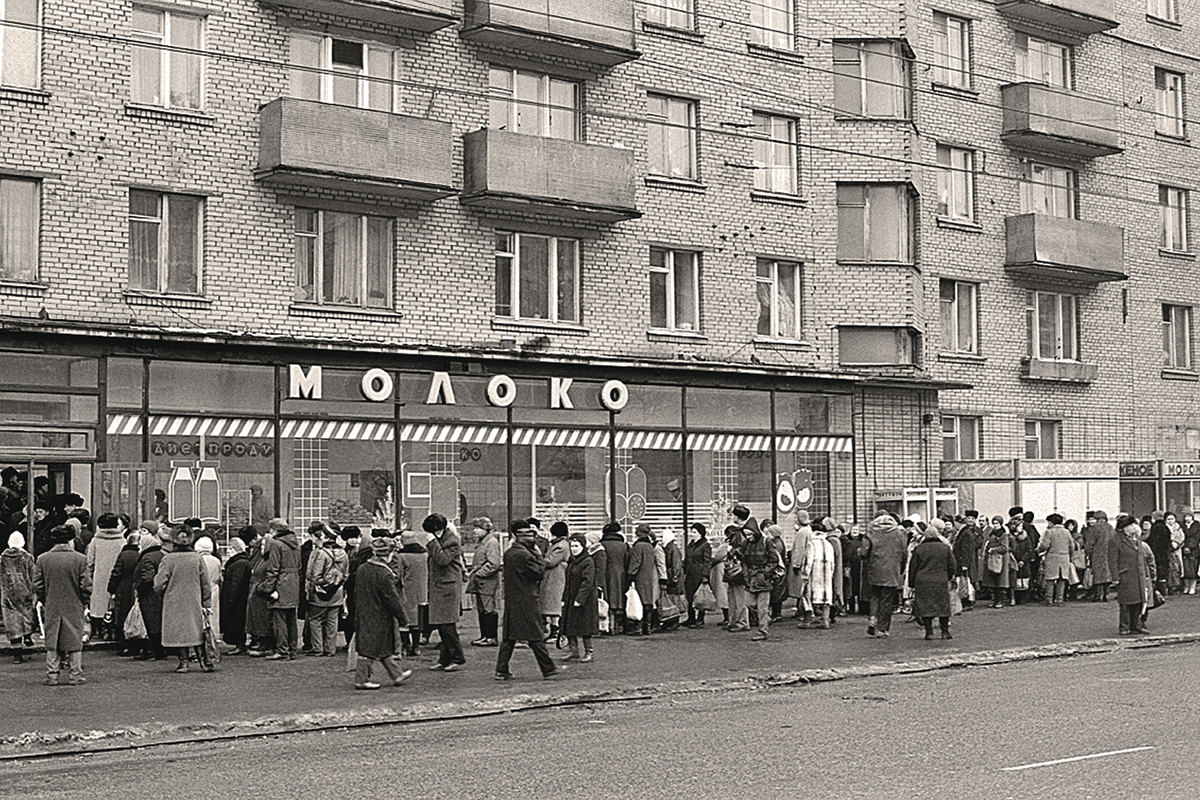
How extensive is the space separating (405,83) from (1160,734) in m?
18.3

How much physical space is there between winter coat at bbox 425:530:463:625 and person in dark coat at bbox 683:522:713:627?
5.67 meters

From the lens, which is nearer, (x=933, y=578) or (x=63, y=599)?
(x=63, y=599)

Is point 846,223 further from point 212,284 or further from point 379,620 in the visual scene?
point 379,620

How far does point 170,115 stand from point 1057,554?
17.7m

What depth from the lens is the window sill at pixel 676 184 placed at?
29.7 m

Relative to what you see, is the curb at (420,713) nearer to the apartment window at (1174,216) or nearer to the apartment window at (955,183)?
the apartment window at (955,183)

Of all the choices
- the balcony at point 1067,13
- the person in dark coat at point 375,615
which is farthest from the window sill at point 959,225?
the person in dark coat at point 375,615

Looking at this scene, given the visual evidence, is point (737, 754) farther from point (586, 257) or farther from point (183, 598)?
point (586, 257)

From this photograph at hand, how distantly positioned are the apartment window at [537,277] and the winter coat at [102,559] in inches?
367

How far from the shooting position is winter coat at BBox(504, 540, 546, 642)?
1705 centimetres

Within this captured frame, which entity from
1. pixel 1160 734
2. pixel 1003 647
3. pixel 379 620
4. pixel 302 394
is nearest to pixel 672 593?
pixel 1003 647

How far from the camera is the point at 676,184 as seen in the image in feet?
98.4

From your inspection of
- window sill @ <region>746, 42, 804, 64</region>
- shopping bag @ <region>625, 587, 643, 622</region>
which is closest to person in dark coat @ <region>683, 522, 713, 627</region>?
shopping bag @ <region>625, 587, 643, 622</region>

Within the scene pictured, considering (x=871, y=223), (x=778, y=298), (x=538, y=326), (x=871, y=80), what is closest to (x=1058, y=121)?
(x=871, y=80)
